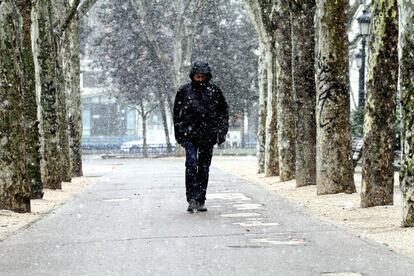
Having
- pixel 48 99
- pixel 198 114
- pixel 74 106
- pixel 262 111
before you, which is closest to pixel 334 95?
pixel 198 114

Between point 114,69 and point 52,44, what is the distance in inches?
1544

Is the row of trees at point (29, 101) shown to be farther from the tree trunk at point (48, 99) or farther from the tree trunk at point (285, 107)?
the tree trunk at point (285, 107)

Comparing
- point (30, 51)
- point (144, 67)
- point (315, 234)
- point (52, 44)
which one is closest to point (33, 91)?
point (30, 51)

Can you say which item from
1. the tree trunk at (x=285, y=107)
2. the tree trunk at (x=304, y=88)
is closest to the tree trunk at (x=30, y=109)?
the tree trunk at (x=304, y=88)

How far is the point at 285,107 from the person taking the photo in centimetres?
2062

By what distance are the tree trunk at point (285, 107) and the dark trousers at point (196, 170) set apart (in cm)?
813

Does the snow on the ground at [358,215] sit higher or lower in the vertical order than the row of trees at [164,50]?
lower

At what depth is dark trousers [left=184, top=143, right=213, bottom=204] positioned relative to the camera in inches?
487

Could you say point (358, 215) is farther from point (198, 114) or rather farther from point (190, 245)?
point (190, 245)

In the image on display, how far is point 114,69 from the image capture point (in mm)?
58094

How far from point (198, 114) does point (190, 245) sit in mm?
4006

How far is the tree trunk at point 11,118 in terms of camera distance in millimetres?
12758

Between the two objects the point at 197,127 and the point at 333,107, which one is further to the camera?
the point at 333,107

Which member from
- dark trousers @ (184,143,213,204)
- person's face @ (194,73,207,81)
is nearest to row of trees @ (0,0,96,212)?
dark trousers @ (184,143,213,204)
